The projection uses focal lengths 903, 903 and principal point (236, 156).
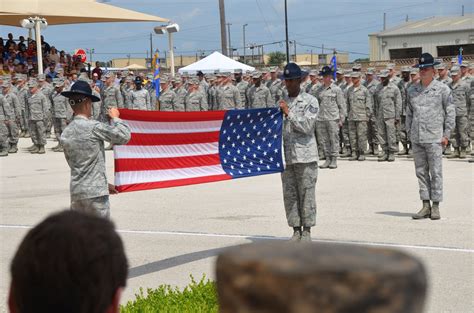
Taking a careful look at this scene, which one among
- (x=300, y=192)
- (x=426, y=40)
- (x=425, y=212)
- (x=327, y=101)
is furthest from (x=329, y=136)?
(x=426, y=40)

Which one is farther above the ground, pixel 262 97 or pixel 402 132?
pixel 262 97

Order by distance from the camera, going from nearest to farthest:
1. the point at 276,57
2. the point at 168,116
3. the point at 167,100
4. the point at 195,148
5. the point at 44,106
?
the point at 168,116 → the point at 195,148 → the point at 44,106 → the point at 167,100 → the point at 276,57

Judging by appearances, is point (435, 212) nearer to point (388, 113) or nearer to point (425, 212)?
point (425, 212)

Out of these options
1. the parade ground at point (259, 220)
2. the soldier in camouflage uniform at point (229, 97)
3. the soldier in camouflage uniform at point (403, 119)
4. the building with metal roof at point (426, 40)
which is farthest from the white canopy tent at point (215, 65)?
the building with metal roof at point (426, 40)

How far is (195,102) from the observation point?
1034 inches

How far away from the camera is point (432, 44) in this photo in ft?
237

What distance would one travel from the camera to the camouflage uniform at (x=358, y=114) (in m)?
20.6

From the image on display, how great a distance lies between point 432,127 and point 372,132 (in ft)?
33.4

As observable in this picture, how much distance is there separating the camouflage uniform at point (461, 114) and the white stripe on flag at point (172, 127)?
11.1 meters

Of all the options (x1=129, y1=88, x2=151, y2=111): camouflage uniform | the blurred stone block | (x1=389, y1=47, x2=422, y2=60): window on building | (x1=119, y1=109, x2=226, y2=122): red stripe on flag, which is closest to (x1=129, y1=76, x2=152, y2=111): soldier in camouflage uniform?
(x1=129, y1=88, x2=151, y2=111): camouflage uniform

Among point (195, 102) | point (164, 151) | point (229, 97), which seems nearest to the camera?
point (164, 151)

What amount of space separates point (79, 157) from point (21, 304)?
6223mm

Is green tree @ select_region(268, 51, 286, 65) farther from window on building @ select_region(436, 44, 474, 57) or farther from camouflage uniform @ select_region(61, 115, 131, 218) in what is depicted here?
camouflage uniform @ select_region(61, 115, 131, 218)

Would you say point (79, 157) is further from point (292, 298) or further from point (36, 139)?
point (36, 139)
